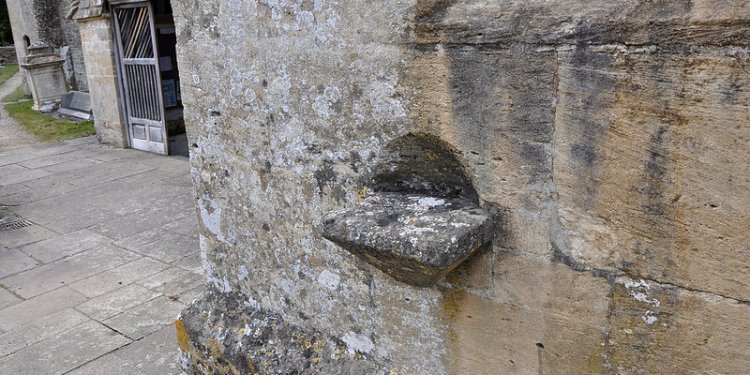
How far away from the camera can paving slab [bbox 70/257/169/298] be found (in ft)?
16.2

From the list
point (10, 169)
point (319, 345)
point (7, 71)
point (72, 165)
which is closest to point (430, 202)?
point (319, 345)

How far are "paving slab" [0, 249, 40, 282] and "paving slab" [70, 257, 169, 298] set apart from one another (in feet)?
2.42

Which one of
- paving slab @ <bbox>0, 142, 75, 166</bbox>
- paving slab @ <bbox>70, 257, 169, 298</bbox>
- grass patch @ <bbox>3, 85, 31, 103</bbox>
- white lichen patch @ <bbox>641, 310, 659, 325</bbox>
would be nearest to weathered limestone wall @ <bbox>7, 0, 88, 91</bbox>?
grass patch @ <bbox>3, 85, 31, 103</bbox>

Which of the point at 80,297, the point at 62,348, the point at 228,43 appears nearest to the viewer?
the point at 228,43

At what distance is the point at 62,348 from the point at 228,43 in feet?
8.92

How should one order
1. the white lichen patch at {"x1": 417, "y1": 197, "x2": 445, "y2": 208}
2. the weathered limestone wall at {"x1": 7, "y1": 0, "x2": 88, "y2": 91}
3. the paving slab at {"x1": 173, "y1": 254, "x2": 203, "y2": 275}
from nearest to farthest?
the white lichen patch at {"x1": 417, "y1": 197, "x2": 445, "y2": 208} < the paving slab at {"x1": 173, "y1": 254, "x2": 203, "y2": 275} < the weathered limestone wall at {"x1": 7, "y1": 0, "x2": 88, "y2": 91}

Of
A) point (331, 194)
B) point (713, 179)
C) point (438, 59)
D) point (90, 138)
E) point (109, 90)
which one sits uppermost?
point (438, 59)

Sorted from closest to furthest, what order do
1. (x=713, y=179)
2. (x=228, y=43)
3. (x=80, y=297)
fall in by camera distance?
(x=713, y=179) < (x=228, y=43) < (x=80, y=297)

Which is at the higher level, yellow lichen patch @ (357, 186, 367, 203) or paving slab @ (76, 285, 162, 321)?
yellow lichen patch @ (357, 186, 367, 203)

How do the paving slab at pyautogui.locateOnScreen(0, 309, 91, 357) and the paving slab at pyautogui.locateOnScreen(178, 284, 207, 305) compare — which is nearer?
the paving slab at pyautogui.locateOnScreen(0, 309, 91, 357)

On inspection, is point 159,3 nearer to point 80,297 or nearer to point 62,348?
point 80,297

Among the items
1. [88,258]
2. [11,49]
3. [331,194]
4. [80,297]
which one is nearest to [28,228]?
[88,258]

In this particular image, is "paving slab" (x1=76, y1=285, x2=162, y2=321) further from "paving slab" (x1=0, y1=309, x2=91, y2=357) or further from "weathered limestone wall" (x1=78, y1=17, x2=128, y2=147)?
"weathered limestone wall" (x1=78, y1=17, x2=128, y2=147)

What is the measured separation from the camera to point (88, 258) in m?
5.62
